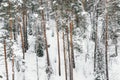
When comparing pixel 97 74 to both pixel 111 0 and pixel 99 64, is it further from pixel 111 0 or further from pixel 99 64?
pixel 111 0

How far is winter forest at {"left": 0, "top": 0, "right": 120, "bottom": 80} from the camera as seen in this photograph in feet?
107

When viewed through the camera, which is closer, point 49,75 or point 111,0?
point 111,0

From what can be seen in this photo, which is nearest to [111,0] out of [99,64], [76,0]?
[76,0]

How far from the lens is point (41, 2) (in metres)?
35.9

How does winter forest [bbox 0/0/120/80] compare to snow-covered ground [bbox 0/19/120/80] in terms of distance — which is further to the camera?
snow-covered ground [bbox 0/19/120/80]

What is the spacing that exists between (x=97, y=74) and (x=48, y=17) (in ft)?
64.1

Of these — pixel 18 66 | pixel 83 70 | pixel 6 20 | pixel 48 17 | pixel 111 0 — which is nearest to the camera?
pixel 6 20

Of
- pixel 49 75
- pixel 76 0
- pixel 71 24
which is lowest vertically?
pixel 49 75

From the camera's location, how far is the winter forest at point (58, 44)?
32594 mm

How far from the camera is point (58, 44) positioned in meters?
39.3

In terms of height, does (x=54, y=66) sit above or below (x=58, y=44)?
below

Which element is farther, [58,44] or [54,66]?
[54,66]

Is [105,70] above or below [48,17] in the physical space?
below

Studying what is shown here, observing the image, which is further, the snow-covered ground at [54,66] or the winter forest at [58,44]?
the snow-covered ground at [54,66]
